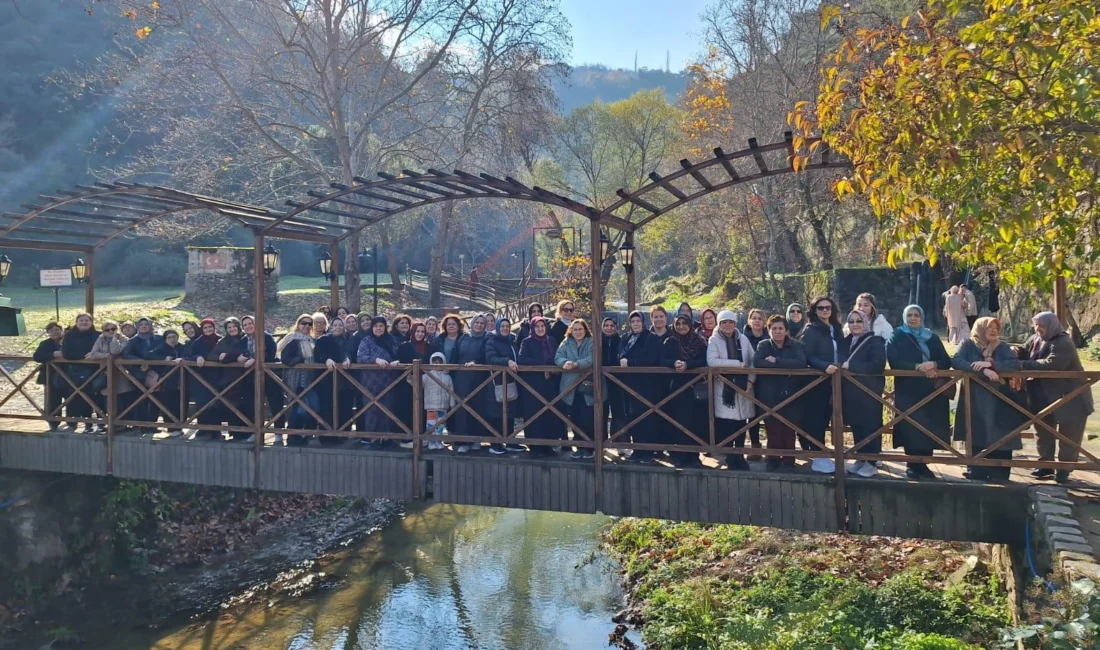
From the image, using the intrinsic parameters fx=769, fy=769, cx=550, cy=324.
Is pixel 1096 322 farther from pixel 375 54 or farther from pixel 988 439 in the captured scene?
pixel 375 54

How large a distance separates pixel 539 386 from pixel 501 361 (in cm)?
43

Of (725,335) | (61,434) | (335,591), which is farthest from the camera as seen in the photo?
(335,591)

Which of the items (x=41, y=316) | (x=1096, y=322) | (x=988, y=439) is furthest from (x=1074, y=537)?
(x=41, y=316)

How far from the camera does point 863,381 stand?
6215mm

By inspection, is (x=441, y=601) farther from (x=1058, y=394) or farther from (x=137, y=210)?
(x=1058, y=394)

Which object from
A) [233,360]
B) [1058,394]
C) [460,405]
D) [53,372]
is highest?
[233,360]

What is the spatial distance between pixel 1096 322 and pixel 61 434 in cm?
1584

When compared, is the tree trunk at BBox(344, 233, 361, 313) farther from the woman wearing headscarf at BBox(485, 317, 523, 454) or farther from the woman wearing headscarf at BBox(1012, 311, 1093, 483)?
the woman wearing headscarf at BBox(1012, 311, 1093, 483)

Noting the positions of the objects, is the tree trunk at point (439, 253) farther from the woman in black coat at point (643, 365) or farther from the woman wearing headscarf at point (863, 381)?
the woman wearing headscarf at point (863, 381)

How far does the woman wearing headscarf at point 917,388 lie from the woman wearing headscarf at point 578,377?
100 inches

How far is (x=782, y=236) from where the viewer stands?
24656 mm

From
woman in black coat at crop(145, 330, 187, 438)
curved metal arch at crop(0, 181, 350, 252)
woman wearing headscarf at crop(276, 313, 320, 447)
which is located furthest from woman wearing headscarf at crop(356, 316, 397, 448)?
woman in black coat at crop(145, 330, 187, 438)

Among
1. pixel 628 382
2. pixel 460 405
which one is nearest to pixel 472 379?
pixel 460 405

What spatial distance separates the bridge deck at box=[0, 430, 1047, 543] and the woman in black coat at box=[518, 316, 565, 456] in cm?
31
